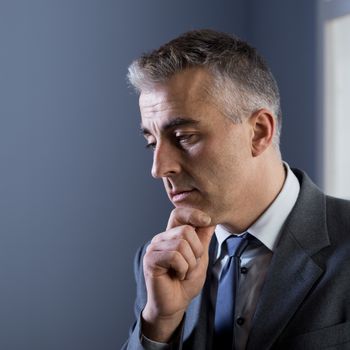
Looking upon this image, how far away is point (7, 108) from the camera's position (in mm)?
2336

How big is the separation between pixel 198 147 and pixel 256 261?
0.32 meters

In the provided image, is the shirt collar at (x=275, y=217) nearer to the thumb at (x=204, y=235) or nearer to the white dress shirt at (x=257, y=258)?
the white dress shirt at (x=257, y=258)

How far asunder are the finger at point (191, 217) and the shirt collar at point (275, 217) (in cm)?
13

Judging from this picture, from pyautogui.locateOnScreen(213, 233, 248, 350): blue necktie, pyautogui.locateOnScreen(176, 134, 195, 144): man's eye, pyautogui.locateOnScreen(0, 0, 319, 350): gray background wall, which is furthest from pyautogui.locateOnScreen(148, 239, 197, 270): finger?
pyautogui.locateOnScreen(0, 0, 319, 350): gray background wall

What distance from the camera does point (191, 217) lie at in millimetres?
1410

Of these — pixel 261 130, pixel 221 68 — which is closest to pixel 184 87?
pixel 221 68

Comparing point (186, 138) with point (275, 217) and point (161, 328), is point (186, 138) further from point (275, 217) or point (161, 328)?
point (161, 328)

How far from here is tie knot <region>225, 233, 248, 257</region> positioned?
57.6 inches

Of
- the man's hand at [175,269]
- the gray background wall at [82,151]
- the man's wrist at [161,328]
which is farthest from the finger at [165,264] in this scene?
the gray background wall at [82,151]

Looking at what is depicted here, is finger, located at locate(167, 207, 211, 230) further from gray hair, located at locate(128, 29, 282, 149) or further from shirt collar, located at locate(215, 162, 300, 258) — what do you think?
gray hair, located at locate(128, 29, 282, 149)

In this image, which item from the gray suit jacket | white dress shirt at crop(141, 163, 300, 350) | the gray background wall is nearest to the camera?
the gray suit jacket

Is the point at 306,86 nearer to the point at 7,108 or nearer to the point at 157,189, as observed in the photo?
the point at 157,189

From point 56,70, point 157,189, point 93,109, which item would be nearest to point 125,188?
point 157,189

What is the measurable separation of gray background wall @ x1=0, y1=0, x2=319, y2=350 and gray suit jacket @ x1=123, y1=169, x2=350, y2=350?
1092mm
